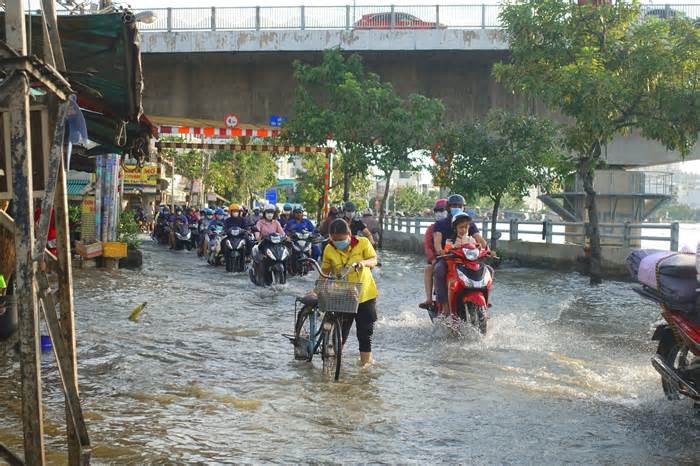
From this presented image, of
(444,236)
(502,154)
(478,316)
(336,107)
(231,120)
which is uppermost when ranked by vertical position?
(336,107)

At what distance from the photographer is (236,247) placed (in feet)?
65.5

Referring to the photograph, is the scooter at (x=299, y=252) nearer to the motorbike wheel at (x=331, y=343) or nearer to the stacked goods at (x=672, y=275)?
the motorbike wheel at (x=331, y=343)

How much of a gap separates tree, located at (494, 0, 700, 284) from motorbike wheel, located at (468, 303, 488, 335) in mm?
8658

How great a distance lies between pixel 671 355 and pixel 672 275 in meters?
0.88

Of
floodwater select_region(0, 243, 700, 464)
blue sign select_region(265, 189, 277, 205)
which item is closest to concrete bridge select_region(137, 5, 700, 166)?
floodwater select_region(0, 243, 700, 464)

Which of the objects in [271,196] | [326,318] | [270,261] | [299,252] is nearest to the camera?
[326,318]

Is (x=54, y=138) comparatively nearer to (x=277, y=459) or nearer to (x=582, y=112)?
(x=277, y=459)

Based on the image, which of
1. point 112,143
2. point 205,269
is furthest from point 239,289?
point 112,143

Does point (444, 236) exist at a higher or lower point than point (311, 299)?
higher

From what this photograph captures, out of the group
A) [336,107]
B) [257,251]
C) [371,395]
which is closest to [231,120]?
[336,107]

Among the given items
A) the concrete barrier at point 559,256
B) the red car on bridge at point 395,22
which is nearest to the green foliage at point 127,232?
the red car on bridge at point 395,22

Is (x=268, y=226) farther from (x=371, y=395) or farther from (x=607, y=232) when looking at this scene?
(x=607, y=232)

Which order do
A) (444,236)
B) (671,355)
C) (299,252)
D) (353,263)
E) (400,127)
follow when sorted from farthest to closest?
(400,127) → (299,252) → (444,236) → (353,263) → (671,355)

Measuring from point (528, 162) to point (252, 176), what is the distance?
42.0m
